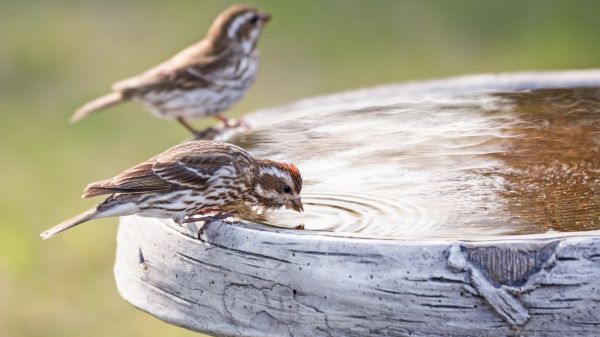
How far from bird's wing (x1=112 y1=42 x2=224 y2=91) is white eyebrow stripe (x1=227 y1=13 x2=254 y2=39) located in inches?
7.3

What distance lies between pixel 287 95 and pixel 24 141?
2.26 m

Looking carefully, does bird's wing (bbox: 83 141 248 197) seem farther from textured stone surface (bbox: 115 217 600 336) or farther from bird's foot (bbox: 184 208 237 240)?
textured stone surface (bbox: 115 217 600 336)

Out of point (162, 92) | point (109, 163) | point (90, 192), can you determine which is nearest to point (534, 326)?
point (90, 192)

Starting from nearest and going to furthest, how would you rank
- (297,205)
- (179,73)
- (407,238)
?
1. (407,238)
2. (297,205)
3. (179,73)

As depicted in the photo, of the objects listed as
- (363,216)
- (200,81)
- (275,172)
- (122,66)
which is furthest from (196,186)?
(122,66)

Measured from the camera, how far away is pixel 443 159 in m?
4.72

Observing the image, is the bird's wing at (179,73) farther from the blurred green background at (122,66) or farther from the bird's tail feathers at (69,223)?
the bird's tail feathers at (69,223)

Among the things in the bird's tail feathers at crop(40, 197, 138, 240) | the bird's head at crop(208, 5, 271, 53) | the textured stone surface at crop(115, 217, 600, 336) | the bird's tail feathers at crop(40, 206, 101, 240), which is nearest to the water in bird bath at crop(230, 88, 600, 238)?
the textured stone surface at crop(115, 217, 600, 336)

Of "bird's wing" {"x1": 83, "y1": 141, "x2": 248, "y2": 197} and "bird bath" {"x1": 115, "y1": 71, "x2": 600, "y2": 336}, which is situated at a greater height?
"bird's wing" {"x1": 83, "y1": 141, "x2": 248, "y2": 197}

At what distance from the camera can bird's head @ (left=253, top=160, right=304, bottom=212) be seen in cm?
433

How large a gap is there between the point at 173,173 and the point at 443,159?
1.06 metres

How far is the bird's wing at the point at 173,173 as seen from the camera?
448cm

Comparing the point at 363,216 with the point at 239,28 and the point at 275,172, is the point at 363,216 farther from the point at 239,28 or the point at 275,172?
the point at 239,28

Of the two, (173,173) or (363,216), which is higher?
(173,173)
